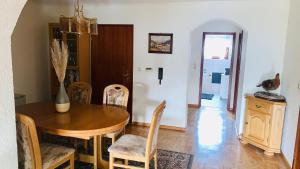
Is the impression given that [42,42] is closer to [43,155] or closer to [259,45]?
[43,155]

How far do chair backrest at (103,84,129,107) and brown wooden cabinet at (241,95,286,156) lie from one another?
1.99 m

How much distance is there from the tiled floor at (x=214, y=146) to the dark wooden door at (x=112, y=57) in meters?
1.04

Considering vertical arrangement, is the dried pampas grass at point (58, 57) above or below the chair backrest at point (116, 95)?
above

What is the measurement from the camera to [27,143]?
196cm

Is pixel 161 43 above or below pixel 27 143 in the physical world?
above

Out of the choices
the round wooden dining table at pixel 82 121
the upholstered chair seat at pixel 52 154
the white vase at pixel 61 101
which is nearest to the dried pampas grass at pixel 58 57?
the white vase at pixel 61 101

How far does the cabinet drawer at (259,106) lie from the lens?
11.1 ft

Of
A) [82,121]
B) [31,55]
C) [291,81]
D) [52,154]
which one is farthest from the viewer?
[31,55]

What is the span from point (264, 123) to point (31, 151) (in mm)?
3112

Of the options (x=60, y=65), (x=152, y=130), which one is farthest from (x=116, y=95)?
(x=152, y=130)

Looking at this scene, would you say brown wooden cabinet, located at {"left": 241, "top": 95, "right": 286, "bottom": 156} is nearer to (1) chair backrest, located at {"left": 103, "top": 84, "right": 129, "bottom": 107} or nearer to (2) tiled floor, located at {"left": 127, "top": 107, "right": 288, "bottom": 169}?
(2) tiled floor, located at {"left": 127, "top": 107, "right": 288, "bottom": 169}

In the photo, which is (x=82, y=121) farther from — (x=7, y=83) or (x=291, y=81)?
(x=291, y=81)

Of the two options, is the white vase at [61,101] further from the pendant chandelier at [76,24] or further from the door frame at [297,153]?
the door frame at [297,153]

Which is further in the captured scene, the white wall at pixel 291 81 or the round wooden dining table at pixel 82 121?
the white wall at pixel 291 81
